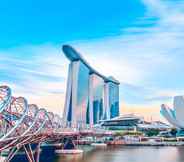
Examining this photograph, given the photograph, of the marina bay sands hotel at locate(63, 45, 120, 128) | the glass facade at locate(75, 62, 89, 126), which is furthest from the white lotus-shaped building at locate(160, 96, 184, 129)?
the glass facade at locate(75, 62, 89, 126)

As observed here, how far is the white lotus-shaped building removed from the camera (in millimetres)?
118812

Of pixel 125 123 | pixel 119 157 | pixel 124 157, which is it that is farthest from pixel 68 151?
pixel 125 123

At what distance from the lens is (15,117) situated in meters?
34.1

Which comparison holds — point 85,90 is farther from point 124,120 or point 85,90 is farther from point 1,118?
point 1,118

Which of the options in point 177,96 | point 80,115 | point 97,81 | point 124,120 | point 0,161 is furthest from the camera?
point 97,81

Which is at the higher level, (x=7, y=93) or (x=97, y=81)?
(x=97, y=81)

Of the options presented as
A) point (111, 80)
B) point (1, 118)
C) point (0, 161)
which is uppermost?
point (111, 80)

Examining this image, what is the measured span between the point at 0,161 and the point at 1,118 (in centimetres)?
488

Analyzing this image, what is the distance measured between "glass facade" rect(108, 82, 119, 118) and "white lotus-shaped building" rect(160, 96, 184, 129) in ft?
161

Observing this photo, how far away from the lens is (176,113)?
12038cm

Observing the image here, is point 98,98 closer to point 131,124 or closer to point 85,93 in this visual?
point 85,93

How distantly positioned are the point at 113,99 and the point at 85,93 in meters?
35.6

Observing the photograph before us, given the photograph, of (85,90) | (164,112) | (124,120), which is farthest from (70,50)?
(164,112)

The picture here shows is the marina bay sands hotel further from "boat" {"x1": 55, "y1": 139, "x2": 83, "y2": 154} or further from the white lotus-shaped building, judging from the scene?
"boat" {"x1": 55, "y1": 139, "x2": 83, "y2": 154}
